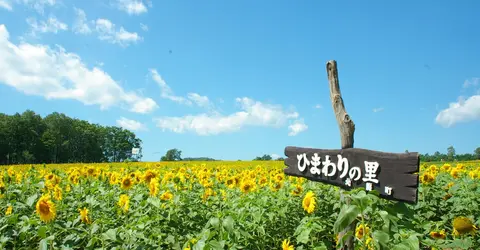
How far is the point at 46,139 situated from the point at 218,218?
202 ft

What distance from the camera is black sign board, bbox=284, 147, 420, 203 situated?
2760 millimetres

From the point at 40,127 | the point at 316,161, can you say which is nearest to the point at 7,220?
the point at 316,161

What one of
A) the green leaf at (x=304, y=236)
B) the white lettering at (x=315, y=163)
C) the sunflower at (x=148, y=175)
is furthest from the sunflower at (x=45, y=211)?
the white lettering at (x=315, y=163)

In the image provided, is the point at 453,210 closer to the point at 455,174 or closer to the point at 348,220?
the point at 455,174

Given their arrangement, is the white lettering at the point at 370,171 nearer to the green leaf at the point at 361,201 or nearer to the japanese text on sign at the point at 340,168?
the japanese text on sign at the point at 340,168

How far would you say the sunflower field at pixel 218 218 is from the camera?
2475 mm

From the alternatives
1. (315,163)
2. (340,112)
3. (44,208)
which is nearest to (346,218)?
(315,163)

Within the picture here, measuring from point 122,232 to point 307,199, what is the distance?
1.78m

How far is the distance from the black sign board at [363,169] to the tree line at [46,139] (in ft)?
180

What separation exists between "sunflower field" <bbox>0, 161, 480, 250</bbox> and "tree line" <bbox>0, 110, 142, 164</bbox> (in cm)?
5322

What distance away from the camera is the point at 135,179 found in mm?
5105

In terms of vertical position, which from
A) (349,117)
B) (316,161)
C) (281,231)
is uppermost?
(349,117)

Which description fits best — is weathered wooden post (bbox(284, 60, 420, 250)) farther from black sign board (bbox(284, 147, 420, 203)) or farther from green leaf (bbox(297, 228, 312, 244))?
green leaf (bbox(297, 228, 312, 244))

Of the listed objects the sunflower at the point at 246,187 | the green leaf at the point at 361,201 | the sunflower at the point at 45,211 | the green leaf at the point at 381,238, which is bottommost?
the sunflower at the point at 45,211
